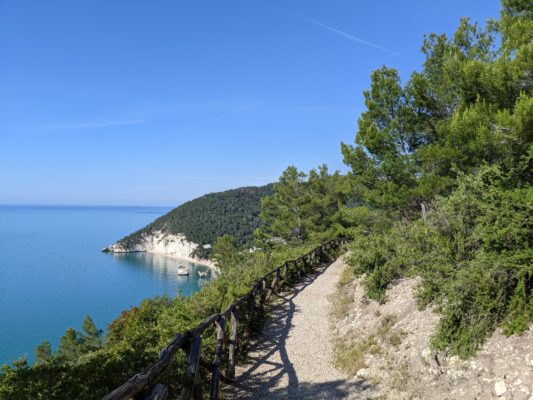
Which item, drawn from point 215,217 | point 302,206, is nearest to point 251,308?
point 302,206

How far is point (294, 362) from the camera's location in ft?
25.3

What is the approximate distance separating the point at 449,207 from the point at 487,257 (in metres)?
1.71

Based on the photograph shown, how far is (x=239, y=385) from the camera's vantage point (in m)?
6.64

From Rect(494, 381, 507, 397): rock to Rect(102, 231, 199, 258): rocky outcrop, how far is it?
11809cm

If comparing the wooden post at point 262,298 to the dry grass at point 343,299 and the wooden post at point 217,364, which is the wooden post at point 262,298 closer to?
the dry grass at point 343,299

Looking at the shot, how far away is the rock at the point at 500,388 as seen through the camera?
457 centimetres

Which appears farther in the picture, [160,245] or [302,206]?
[160,245]

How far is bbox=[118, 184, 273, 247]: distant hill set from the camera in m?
118

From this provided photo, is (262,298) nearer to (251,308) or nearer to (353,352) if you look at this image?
(251,308)

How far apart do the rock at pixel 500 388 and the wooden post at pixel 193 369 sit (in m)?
3.86

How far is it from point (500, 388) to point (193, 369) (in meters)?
3.93

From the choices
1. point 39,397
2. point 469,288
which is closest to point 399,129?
point 469,288

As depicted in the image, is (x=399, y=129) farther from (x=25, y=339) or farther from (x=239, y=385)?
(x=25, y=339)

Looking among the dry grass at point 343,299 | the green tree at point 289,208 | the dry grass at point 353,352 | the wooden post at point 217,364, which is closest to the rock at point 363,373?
the dry grass at point 353,352
